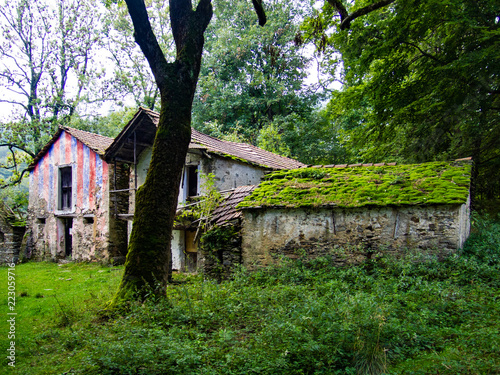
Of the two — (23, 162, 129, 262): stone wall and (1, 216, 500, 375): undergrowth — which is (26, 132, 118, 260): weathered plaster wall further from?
(1, 216, 500, 375): undergrowth

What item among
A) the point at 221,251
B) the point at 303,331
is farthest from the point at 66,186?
the point at 303,331

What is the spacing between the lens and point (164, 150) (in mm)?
6453

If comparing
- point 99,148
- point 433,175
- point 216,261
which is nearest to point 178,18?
point 216,261

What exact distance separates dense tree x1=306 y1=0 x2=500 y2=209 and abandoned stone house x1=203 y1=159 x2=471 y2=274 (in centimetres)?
183

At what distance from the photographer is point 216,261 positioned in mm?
9367

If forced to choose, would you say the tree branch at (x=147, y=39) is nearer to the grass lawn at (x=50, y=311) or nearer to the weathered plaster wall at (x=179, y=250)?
the grass lawn at (x=50, y=311)

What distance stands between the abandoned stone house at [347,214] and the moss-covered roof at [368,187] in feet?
0.06

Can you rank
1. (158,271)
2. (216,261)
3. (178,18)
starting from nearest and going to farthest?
1. (158,271)
2. (178,18)
3. (216,261)

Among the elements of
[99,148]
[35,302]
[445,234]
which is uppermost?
[99,148]

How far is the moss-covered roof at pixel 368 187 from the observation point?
7402mm

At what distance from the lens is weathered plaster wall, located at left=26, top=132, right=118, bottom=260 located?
1531cm

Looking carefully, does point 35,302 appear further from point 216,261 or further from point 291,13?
point 291,13

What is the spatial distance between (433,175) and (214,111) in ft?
59.0

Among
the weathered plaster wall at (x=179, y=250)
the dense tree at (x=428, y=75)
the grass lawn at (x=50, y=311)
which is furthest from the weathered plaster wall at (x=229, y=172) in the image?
the grass lawn at (x=50, y=311)
